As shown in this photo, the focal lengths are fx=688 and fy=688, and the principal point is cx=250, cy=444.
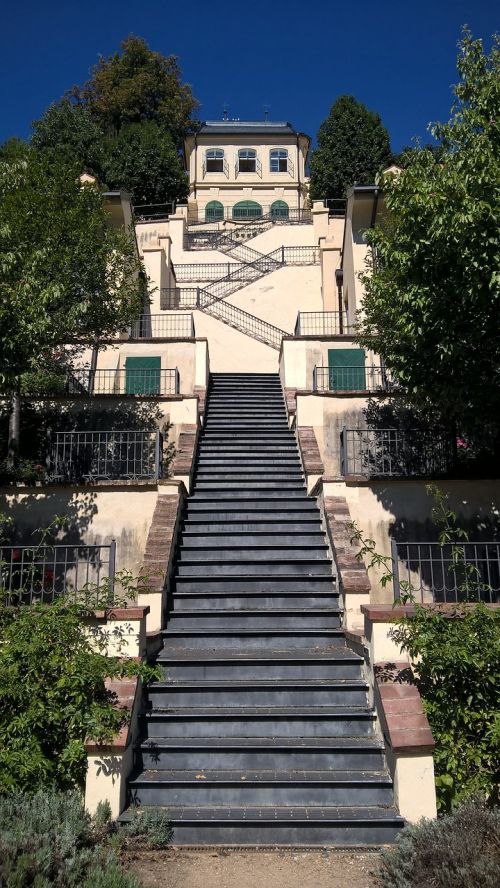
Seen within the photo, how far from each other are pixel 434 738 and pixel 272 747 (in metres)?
1.58

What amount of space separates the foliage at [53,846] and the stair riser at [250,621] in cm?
301

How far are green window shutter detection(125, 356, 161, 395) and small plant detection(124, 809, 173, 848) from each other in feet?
45.6

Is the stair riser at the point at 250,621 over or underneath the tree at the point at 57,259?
underneath

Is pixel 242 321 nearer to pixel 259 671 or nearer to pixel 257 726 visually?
pixel 259 671

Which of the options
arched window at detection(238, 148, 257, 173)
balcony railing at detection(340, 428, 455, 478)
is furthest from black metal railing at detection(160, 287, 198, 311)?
arched window at detection(238, 148, 257, 173)

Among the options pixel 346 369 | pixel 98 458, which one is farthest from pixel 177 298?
pixel 98 458

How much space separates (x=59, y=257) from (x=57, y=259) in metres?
0.05

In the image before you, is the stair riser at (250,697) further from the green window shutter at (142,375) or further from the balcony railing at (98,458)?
the green window shutter at (142,375)

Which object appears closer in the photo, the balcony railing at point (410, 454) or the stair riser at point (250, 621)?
the stair riser at point (250, 621)

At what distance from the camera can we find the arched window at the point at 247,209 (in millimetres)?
44000

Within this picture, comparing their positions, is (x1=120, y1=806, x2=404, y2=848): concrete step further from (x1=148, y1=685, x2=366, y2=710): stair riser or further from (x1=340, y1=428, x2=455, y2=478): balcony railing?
(x1=340, y1=428, x2=455, y2=478): balcony railing

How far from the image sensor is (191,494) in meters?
11.9

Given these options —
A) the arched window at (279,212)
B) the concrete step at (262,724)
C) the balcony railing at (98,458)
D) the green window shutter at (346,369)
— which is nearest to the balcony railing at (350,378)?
the green window shutter at (346,369)

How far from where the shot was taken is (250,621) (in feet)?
29.1
